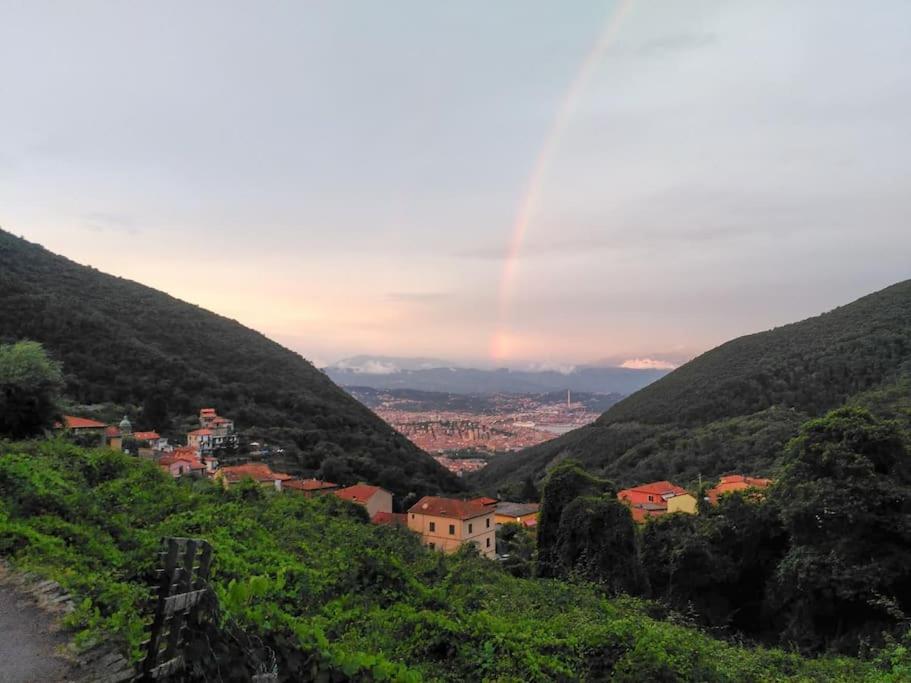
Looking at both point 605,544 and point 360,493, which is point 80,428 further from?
point 605,544

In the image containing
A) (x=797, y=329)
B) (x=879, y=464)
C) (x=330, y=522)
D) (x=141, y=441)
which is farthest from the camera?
(x=797, y=329)

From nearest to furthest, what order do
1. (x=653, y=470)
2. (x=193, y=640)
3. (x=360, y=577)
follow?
(x=193, y=640) < (x=360, y=577) < (x=653, y=470)

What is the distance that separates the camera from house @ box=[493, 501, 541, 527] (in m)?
40.1

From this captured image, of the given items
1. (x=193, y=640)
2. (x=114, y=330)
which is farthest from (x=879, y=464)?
(x=114, y=330)

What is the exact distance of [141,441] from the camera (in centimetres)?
3139

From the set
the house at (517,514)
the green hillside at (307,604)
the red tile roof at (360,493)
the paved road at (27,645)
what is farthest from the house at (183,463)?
the paved road at (27,645)

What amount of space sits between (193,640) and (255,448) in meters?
40.2

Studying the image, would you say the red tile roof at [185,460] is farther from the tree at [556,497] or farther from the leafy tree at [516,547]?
the tree at [556,497]

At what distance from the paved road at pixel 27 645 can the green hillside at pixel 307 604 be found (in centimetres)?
22

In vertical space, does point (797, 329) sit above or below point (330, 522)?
above

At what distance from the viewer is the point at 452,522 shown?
2814 cm

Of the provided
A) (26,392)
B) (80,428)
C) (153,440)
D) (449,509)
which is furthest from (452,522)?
(153,440)

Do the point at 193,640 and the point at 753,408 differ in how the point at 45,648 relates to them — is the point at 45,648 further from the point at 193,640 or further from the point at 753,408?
the point at 753,408

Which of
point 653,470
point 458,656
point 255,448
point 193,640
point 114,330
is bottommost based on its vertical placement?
point 653,470
